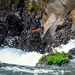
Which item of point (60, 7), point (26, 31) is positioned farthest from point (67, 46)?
point (26, 31)

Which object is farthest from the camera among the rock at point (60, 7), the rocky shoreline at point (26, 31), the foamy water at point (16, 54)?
the rock at point (60, 7)

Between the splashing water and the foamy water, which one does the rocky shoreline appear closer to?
the splashing water

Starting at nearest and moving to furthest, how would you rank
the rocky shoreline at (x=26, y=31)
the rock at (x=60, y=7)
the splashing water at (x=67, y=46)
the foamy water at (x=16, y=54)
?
the splashing water at (x=67, y=46), the foamy water at (x=16, y=54), the rocky shoreline at (x=26, y=31), the rock at (x=60, y=7)

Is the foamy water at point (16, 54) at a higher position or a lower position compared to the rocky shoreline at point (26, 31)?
lower

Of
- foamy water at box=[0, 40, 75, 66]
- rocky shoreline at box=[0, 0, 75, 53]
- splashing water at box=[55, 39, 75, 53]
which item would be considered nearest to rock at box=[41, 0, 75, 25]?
rocky shoreline at box=[0, 0, 75, 53]

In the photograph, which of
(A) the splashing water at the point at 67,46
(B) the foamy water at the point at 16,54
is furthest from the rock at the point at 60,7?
(B) the foamy water at the point at 16,54

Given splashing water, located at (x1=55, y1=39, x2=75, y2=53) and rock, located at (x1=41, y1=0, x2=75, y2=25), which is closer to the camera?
splashing water, located at (x1=55, y1=39, x2=75, y2=53)

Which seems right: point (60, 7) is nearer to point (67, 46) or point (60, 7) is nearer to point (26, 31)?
point (67, 46)

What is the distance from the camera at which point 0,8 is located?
14.8 metres

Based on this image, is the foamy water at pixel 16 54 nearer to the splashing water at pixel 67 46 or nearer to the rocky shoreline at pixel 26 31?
the splashing water at pixel 67 46

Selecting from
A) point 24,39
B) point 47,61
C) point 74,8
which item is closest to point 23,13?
point 24,39

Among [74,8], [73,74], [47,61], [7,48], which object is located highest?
[74,8]

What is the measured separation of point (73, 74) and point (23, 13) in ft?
33.5

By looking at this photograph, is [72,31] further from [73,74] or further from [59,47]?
[73,74]
